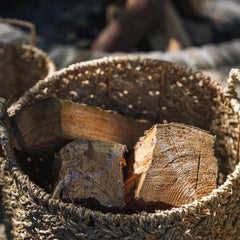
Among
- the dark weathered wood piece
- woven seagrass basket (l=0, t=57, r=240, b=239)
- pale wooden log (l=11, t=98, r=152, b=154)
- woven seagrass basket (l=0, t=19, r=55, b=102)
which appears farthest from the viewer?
the dark weathered wood piece

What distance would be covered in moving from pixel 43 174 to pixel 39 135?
0.20 m

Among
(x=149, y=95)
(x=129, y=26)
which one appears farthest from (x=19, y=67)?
(x=129, y=26)

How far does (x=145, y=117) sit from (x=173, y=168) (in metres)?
0.52

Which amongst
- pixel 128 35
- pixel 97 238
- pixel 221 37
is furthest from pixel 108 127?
pixel 221 37

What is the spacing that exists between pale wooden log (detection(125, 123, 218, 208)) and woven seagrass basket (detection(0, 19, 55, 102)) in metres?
0.76

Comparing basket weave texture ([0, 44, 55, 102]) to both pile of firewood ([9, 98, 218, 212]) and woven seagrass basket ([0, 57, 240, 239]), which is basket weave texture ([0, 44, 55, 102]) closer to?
woven seagrass basket ([0, 57, 240, 239])

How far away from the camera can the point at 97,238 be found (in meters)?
0.87

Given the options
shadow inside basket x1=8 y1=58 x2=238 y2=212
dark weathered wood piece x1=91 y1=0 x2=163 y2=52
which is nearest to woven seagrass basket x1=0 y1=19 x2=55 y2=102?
shadow inside basket x1=8 y1=58 x2=238 y2=212

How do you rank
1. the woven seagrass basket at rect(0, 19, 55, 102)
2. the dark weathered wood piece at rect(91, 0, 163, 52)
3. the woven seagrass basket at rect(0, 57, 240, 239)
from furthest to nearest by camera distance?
the dark weathered wood piece at rect(91, 0, 163, 52) < the woven seagrass basket at rect(0, 19, 55, 102) < the woven seagrass basket at rect(0, 57, 240, 239)

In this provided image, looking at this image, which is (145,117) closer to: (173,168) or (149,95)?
(149,95)

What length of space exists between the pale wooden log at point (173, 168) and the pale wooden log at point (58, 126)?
0.67ft

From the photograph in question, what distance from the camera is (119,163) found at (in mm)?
1022

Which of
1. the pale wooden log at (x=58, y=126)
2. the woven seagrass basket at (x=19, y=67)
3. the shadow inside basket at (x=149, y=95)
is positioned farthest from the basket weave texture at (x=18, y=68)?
the pale wooden log at (x=58, y=126)

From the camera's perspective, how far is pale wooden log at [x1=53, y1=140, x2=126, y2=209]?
95 centimetres
